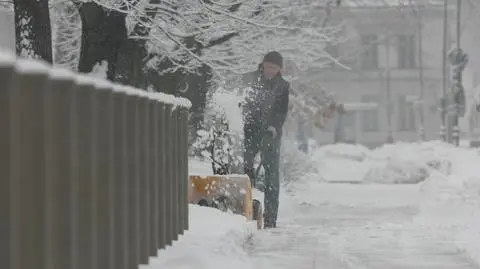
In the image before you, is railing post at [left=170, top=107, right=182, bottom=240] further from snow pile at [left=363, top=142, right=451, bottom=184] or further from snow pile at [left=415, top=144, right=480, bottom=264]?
snow pile at [left=363, top=142, right=451, bottom=184]

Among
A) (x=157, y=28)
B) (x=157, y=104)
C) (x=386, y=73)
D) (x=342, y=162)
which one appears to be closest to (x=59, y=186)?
(x=157, y=104)

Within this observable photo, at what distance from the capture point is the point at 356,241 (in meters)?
11.2

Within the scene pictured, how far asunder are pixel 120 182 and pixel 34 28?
659 centimetres

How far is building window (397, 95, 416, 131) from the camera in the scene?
7481 cm

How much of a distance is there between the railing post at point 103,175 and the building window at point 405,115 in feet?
229

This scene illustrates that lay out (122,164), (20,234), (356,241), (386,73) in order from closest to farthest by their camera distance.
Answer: (20,234) → (122,164) → (356,241) → (386,73)

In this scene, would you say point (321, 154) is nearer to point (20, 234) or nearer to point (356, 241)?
point (356, 241)

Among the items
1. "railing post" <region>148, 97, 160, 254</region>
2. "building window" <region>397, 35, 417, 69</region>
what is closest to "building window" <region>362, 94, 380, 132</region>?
"building window" <region>397, 35, 417, 69</region>

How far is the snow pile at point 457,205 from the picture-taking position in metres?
11.4

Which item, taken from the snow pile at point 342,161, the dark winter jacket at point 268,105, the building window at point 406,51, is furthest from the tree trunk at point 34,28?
the building window at point 406,51

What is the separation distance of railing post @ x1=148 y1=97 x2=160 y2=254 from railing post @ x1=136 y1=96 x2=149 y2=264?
16 cm

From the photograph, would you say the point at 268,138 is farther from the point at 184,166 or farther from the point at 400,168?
the point at 400,168

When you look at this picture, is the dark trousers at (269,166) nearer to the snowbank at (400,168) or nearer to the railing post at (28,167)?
the railing post at (28,167)

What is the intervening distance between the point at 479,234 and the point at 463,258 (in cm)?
171
